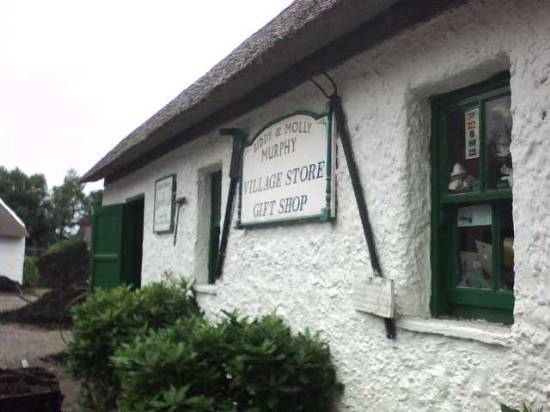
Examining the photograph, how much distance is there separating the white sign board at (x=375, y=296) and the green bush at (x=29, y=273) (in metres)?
24.3

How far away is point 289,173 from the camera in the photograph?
4258 millimetres

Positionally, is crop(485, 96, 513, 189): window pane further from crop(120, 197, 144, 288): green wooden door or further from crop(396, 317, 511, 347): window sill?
crop(120, 197, 144, 288): green wooden door

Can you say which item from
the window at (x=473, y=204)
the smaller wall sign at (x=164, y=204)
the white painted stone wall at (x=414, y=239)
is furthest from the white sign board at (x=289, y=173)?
the smaller wall sign at (x=164, y=204)

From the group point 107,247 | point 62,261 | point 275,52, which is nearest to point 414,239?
point 275,52

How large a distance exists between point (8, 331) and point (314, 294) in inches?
370

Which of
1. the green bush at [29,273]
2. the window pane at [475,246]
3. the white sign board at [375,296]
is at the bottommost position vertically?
the green bush at [29,273]

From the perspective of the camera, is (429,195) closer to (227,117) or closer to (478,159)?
(478,159)

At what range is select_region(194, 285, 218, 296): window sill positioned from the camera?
17.7 ft

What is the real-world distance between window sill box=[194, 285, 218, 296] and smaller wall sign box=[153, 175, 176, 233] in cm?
111

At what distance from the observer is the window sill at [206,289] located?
17.7ft

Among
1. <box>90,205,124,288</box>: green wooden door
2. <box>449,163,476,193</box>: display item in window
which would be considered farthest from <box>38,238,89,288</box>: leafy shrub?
<box>449,163,476,193</box>: display item in window

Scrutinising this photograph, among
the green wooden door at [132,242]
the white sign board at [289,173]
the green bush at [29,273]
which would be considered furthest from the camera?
the green bush at [29,273]

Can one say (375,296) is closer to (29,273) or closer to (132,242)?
(132,242)

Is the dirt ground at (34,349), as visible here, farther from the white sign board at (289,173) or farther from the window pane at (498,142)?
the window pane at (498,142)
